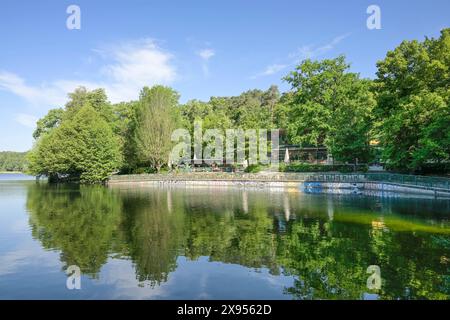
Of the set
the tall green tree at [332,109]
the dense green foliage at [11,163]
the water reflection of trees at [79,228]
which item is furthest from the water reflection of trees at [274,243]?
the dense green foliage at [11,163]

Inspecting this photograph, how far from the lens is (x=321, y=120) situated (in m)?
53.1

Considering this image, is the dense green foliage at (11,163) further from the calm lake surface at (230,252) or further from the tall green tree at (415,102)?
the tall green tree at (415,102)


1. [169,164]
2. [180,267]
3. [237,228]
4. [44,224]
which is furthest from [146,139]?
[180,267]

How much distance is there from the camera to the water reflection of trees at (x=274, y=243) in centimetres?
1234

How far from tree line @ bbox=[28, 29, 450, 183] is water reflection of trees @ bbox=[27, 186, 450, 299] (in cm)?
1169

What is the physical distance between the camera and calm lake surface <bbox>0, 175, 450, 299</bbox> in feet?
38.5

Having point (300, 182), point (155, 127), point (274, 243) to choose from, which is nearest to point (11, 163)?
point (155, 127)

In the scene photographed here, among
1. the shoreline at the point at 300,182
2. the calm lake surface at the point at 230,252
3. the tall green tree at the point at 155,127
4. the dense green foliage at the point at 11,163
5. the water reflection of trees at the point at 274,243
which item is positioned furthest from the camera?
the dense green foliage at the point at 11,163

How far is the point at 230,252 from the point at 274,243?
2617mm

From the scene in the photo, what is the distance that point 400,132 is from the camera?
37531 mm

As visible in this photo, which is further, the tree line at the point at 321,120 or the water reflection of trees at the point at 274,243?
the tree line at the point at 321,120

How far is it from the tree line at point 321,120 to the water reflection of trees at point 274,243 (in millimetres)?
11694

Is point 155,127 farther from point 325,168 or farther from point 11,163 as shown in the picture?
point 11,163
